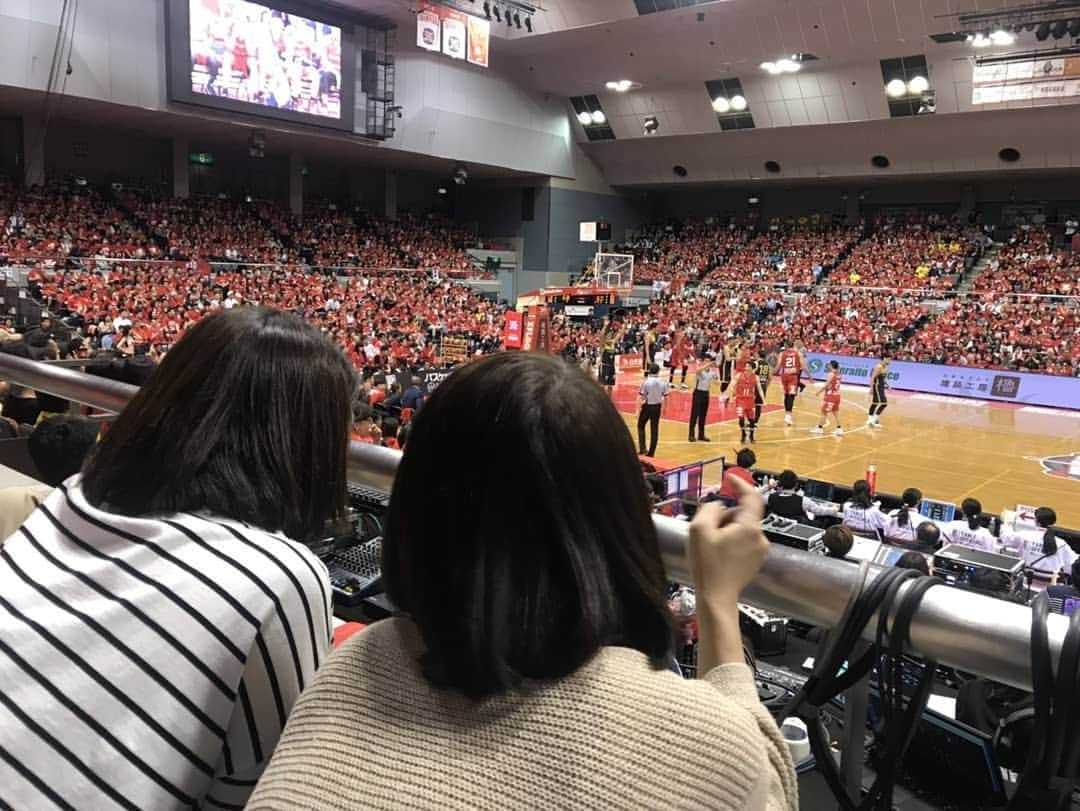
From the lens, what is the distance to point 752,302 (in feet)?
102

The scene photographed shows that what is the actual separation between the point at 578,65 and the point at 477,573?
1261 inches

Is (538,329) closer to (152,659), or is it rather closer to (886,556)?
(886,556)

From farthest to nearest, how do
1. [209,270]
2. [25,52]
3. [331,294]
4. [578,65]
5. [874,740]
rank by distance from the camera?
1. [578,65]
2. [331,294]
3. [209,270]
4. [25,52]
5. [874,740]

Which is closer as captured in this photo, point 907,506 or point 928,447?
point 907,506

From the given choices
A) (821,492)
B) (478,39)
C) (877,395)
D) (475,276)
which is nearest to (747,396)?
(877,395)

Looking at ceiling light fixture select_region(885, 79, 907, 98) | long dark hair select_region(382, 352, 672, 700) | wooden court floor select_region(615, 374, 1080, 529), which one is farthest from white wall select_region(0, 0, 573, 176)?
long dark hair select_region(382, 352, 672, 700)

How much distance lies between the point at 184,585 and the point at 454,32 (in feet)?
86.8

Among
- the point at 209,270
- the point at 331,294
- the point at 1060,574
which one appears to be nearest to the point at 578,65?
the point at 331,294

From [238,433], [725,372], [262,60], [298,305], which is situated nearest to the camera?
[238,433]

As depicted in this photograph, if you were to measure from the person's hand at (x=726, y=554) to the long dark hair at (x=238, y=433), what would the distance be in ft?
2.11

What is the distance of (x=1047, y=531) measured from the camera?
8344mm

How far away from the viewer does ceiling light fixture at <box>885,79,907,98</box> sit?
27.2 meters

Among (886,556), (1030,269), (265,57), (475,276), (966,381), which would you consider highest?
(265,57)

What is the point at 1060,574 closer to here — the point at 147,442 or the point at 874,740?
the point at 874,740
